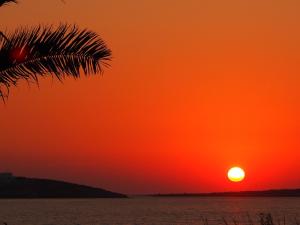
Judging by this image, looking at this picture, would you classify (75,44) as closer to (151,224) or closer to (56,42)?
(56,42)

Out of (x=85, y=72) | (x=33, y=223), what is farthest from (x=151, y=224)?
(x=85, y=72)

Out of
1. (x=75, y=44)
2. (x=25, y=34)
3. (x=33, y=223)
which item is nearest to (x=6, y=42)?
(x=25, y=34)

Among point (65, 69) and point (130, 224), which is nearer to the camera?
A: point (65, 69)

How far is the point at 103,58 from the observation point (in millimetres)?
A: 11336

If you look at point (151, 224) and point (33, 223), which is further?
point (33, 223)

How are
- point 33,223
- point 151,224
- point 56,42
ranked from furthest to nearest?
point 33,223 → point 151,224 → point 56,42

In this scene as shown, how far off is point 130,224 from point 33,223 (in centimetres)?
1215

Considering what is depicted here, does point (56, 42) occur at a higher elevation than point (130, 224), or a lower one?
lower

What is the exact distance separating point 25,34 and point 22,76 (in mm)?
592

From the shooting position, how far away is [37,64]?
1123cm

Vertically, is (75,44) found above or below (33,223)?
below

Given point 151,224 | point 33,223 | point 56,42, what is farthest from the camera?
point 33,223

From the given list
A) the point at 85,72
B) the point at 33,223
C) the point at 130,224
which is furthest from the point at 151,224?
the point at 85,72

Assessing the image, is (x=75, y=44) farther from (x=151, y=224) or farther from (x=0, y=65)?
(x=151, y=224)
